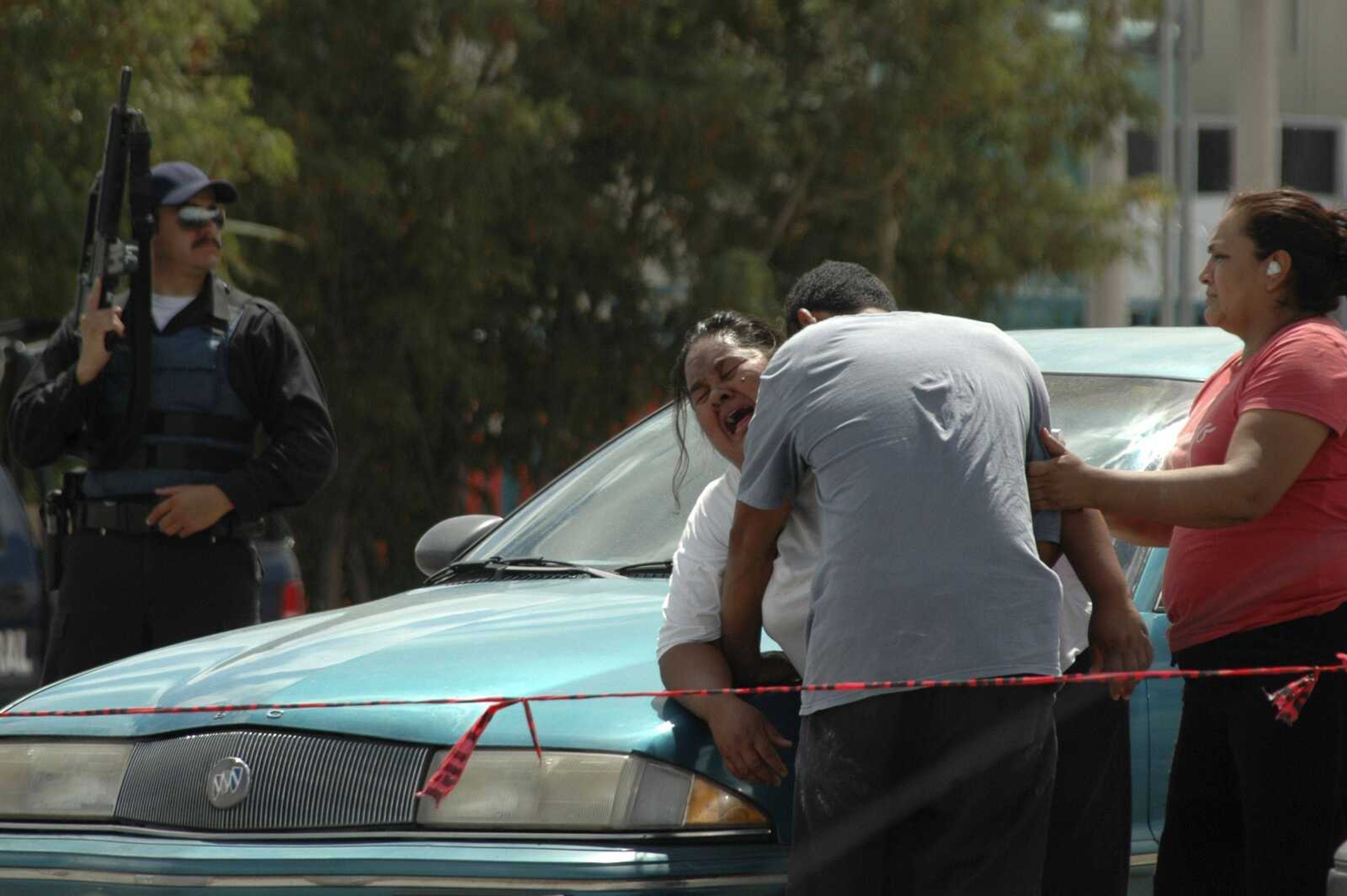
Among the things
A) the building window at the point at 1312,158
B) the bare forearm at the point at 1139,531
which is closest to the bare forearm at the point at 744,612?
the bare forearm at the point at 1139,531

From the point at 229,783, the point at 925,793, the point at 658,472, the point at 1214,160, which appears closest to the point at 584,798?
the point at 925,793

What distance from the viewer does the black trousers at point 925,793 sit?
3.23 metres

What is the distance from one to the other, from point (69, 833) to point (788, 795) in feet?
4.39

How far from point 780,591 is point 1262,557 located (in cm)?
88

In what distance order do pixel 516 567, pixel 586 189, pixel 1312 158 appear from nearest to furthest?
pixel 516 567
pixel 586 189
pixel 1312 158

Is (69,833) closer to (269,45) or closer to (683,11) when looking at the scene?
(269,45)

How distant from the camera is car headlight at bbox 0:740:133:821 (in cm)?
391

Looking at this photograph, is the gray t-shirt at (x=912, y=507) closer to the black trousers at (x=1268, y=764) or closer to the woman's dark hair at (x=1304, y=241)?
the black trousers at (x=1268, y=764)

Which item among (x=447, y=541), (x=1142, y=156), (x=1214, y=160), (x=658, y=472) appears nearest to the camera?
(x=658, y=472)

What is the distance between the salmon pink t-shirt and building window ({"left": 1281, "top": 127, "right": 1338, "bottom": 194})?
101 feet

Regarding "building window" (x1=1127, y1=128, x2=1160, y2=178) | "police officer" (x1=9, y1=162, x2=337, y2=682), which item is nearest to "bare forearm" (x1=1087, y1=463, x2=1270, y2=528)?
"police officer" (x1=9, y1=162, x2=337, y2=682)

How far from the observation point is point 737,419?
12.7 ft

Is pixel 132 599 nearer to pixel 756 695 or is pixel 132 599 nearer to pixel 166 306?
pixel 166 306

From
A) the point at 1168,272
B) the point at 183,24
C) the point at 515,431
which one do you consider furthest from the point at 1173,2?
the point at 183,24
